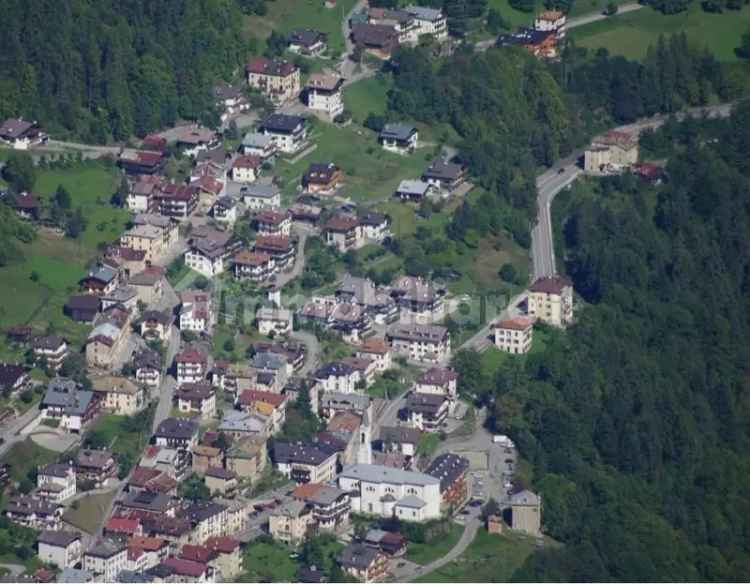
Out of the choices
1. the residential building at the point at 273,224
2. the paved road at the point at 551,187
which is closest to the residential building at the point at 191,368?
the residential building at the point at 273,224

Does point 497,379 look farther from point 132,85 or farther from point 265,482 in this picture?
point 132,85

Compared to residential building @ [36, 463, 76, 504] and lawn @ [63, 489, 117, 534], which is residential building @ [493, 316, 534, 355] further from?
residential building @ [36, 463, 76, 504]

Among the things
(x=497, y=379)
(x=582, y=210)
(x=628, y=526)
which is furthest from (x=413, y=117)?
(x=628, y=526)

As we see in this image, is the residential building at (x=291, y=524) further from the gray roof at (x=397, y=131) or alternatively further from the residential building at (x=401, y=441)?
the gray roof at (x=397, y=131)

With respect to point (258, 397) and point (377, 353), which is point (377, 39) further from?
point (258, 397)

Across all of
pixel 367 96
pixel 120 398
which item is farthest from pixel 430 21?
pixel 120 398
